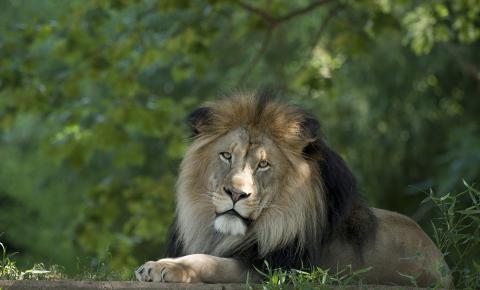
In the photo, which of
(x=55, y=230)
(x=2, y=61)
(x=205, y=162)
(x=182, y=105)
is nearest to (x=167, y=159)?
(x=55, y=230)

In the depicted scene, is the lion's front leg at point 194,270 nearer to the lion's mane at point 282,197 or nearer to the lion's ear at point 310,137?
the lion's mane at point 282,197

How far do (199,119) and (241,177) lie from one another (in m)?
0.54

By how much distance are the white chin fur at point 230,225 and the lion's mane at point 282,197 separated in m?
0.13

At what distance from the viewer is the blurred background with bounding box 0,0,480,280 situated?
11.7 m

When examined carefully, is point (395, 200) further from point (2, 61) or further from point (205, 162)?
point (205, 162)

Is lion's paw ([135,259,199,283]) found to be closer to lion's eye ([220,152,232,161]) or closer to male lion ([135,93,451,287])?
male lion ([135,93,451,287])

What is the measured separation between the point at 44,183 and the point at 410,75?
21.4 feet

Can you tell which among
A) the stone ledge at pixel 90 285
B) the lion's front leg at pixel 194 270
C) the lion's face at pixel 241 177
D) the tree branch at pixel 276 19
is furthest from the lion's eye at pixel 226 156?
the tree branch at pixel 276 19

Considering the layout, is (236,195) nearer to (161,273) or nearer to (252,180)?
(252,180)

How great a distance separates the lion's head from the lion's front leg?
0.62ft

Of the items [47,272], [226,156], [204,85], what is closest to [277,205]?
[226,156]

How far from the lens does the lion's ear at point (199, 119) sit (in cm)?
568

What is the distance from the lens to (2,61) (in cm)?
1145

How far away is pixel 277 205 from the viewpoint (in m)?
5.43
